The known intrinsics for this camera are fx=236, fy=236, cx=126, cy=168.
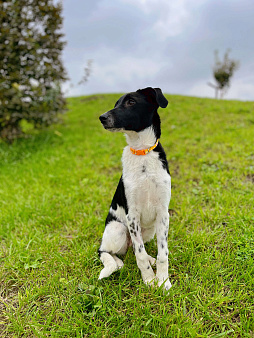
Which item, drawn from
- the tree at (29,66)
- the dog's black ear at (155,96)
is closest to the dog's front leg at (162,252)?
the dog's black ear at (155,96)

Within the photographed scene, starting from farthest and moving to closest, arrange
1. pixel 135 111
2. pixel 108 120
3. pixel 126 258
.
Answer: pixel 126 258
pixel 135 111
pixel 108 120

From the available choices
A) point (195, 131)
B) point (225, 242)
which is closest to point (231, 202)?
point (225, 242)

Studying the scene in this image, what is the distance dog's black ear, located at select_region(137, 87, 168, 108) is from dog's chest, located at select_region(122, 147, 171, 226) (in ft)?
1.69

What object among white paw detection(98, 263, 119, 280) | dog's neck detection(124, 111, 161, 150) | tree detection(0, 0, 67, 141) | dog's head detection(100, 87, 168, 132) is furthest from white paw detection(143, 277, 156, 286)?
tree detection(0, 0, 67, 141)

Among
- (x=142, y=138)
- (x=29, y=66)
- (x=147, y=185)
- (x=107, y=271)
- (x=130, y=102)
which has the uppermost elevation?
(x=29, y=66)

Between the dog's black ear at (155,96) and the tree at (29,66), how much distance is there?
6.30m

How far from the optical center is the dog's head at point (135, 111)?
7.39ft

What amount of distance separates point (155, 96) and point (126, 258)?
186cm

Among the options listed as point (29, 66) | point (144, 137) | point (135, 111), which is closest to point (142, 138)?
point (144, 137)

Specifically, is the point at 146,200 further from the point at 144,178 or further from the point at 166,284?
the point at 166,284

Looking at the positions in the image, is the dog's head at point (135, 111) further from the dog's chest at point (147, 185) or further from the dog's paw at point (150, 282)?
the dog's paw at point (150, 282)

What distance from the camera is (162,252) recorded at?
2408 millimetres

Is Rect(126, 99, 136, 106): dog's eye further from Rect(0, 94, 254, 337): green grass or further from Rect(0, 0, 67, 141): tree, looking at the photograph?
Rect(0, 0, 67, 141): tree

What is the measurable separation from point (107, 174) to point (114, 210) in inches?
118
